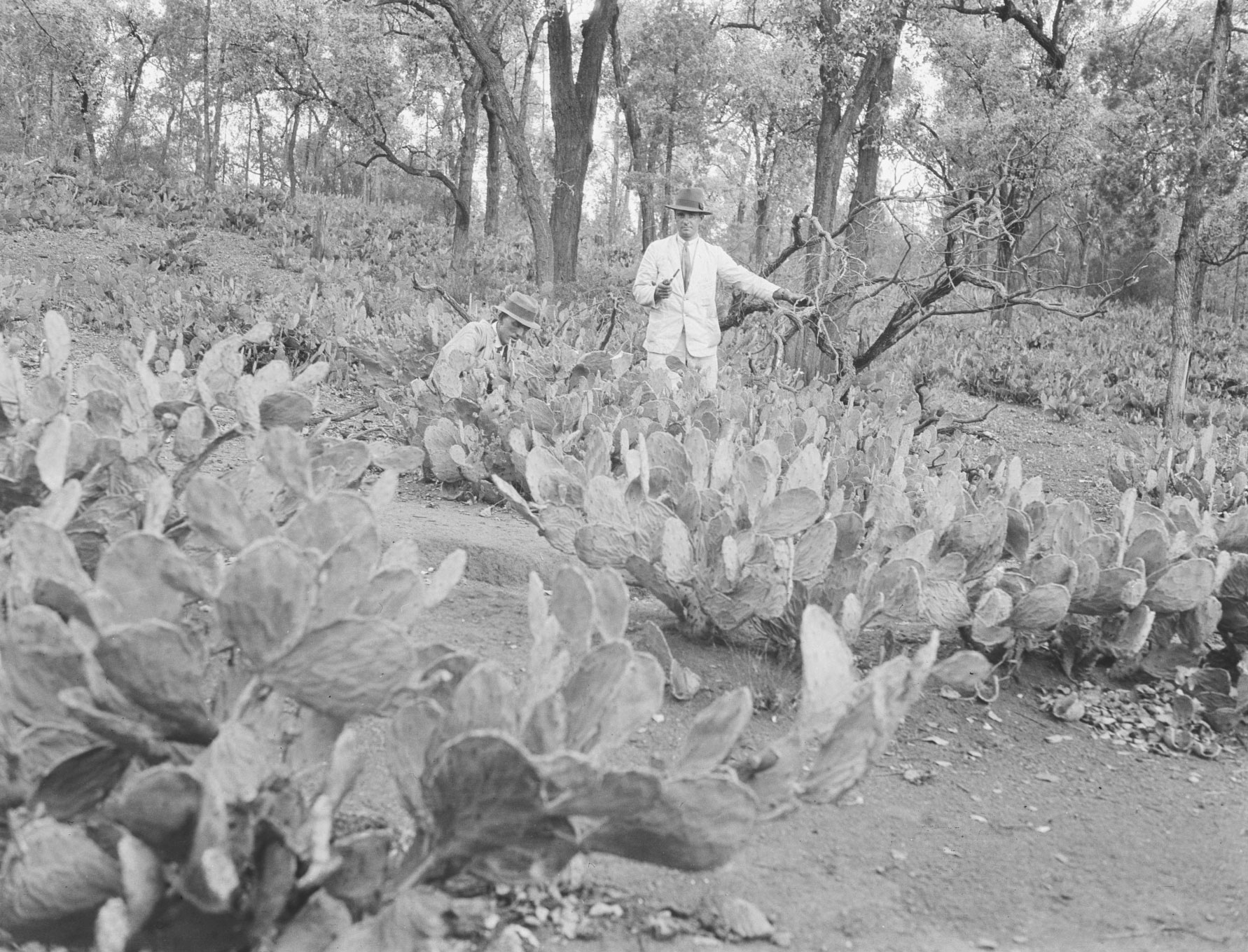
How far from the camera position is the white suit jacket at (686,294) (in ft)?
24.0

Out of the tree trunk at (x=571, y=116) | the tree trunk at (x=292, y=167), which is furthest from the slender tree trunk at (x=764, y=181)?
the tree trunk at (x=292, y=167)

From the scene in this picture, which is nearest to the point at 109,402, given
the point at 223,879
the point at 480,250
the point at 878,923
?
the point at 223,879

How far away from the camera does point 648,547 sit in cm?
257

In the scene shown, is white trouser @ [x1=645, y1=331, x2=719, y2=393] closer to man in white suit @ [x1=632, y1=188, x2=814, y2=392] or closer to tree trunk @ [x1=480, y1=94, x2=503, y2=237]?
man in white suit @ [x1=632, y1=188, x2=814, y2=392]

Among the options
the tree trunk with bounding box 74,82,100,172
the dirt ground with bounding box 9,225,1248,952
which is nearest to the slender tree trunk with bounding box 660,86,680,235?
the tree trunk with bounding box 74,82,100,172

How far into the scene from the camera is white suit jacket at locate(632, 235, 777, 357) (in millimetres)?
7305

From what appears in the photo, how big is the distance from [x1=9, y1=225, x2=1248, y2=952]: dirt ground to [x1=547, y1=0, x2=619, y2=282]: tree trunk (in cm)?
1501

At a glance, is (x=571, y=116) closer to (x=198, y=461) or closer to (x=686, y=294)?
(x=686, y=294)

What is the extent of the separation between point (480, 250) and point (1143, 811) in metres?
19.5

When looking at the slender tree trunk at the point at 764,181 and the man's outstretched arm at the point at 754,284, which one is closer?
the man's outstretched arm at the point at 754,284

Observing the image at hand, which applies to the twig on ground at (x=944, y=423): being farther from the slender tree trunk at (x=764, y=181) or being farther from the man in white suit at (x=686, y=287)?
the slender tree trunk at (x=764, y=181)

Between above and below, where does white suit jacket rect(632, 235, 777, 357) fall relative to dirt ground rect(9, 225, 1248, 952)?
above

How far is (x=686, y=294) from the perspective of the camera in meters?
7.29

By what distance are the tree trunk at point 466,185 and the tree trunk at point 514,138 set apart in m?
2.19
